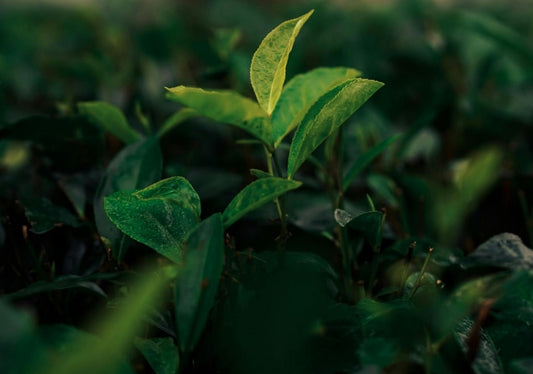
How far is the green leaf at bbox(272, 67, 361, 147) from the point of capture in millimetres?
687

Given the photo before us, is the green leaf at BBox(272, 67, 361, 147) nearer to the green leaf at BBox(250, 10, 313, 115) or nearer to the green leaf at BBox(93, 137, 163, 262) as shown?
the green leaf at BBox(250, 10, 313, 115)

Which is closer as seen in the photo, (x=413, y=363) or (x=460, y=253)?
(x=413, y=363)

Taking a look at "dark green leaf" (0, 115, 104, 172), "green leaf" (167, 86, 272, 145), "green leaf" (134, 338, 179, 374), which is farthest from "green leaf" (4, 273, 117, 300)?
"dark green leaf" (0, 115, 104, 172)

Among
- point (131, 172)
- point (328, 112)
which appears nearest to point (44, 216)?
point (131, 172)

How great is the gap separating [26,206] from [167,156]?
49 centimetres

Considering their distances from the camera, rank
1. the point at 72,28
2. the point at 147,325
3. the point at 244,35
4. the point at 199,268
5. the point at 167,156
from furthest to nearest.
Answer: the point at 72,28
the point at 244,35
the point at 167,156
the point at 147,325
the point at 199,268

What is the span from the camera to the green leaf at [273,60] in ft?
1.99

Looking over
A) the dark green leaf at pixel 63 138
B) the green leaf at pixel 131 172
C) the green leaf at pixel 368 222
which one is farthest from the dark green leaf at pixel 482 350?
the dark green leaf at pixel 63 138

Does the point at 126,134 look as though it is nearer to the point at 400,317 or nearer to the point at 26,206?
the point at 26,206

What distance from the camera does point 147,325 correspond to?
2.04ft

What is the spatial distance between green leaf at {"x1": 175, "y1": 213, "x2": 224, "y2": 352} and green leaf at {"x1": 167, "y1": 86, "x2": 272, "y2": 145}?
0.15 m

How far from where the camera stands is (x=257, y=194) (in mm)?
565

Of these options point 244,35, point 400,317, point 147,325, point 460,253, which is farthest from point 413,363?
point 244,35

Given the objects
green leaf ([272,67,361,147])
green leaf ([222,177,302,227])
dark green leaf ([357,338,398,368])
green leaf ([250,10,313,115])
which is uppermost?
green leaf ([250,10,313,115])
